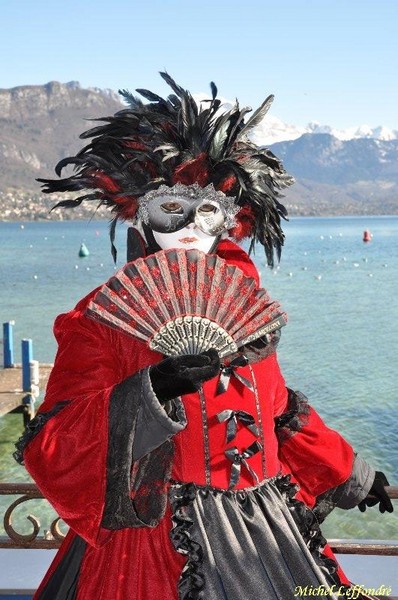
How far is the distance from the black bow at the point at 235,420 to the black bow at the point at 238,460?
40 mm

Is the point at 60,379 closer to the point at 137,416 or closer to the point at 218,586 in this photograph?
the point at 137,416

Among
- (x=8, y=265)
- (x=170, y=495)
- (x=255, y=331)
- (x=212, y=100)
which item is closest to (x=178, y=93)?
(x=212, y=100)

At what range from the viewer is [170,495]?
2301 mm

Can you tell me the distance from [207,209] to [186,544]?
1168mm

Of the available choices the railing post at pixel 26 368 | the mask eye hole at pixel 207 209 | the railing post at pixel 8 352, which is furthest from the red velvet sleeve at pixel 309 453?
the railing post at pixel 8 352

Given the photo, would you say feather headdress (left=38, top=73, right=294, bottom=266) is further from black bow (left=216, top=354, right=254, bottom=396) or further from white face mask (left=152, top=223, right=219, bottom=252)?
black bow (left=216, top=354, right=254, bottom=396)

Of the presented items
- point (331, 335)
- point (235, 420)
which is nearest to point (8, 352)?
point (331, 335)

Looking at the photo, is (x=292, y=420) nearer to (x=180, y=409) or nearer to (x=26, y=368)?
(x=180, y=409)

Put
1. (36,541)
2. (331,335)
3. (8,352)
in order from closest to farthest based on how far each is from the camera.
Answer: (36,541), (8,352), (331,335)

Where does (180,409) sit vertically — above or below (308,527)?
above

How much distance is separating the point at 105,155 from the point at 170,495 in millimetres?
1239

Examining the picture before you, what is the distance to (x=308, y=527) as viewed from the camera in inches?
93.7

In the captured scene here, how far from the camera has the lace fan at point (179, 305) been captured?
88.7 inches

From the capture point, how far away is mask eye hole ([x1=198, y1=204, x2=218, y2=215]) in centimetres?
259
